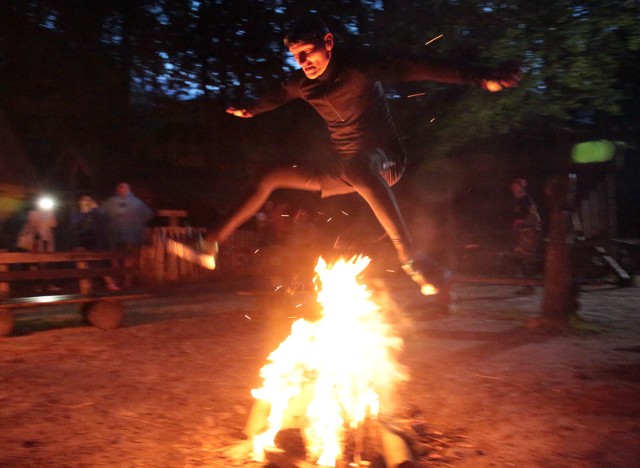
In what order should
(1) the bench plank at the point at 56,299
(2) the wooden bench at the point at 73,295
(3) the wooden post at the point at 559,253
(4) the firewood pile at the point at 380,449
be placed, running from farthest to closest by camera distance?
(3) the wooden post at the point at 559,253
(2) the wooden bench at the point at 73,295
(1) the bench plank at the point at 56,299
(4) the firewood pile at the point at 380,449

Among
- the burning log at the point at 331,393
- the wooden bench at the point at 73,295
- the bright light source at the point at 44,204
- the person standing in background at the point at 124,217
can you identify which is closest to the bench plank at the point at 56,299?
the wooden bench at the point at 73,295

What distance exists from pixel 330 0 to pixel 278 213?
4563 mm

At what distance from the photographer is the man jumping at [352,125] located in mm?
2924

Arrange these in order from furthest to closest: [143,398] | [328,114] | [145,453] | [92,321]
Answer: [92,321]
[143,398]
[145,453]
[328,114]

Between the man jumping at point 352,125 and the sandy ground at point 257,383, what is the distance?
175 centimetres

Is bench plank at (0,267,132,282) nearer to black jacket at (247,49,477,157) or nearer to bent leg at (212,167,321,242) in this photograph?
bent leg at (212,167,321,242)

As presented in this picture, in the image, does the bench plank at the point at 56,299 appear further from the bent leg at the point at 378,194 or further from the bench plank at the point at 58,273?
the bent leg at the point at 378,194

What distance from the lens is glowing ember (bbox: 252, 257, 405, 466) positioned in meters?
4.18

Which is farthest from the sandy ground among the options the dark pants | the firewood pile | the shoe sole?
the dark pants

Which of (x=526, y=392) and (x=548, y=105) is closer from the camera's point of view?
(x=526, y=392)

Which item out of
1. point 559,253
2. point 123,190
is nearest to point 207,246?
point 559,253

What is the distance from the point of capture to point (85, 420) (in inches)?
186

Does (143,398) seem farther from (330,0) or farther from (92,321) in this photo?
(330,0)

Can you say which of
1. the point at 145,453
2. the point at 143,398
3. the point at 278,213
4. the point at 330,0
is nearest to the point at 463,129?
the point at 330,0
